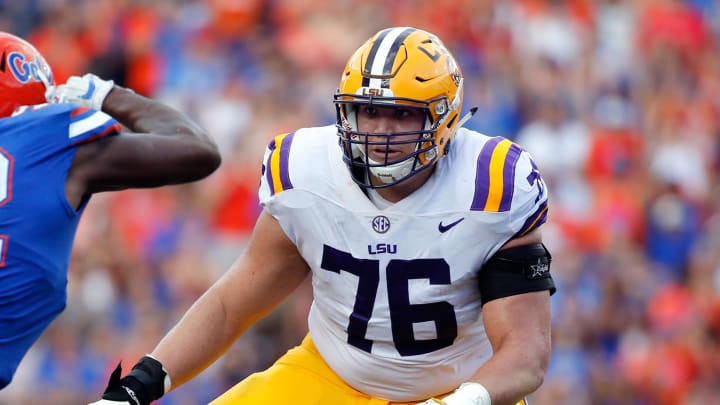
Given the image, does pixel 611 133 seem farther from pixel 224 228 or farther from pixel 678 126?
pixel 224 228

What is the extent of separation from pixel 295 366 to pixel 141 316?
4.16 m

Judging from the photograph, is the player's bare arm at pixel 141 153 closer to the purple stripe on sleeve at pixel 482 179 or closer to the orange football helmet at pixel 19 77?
the orange football helmet at pixel 19 77

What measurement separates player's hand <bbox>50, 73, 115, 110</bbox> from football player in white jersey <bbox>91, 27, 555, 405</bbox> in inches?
25.3

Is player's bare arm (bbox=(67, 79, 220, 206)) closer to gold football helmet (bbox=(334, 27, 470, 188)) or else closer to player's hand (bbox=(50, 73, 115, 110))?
player's hand (bbox=(50, 73, 115, 110))

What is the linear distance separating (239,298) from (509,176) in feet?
3.33

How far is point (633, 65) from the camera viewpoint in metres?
10.5

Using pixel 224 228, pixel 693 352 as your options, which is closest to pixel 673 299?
pixel 693 352

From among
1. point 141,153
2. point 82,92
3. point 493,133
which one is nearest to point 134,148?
point 141,153

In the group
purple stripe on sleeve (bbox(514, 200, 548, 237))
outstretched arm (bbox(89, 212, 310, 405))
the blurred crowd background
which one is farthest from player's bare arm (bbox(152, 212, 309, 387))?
the blurred crowd background

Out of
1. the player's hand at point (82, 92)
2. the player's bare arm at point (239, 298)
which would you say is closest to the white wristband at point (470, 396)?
the player's bare arm at point (239, 298)

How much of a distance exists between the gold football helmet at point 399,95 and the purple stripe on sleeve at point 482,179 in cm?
14

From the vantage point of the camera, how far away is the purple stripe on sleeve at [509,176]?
393 cm

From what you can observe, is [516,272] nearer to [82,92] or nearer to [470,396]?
[470,396]

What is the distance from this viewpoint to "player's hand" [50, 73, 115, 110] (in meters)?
4.21
